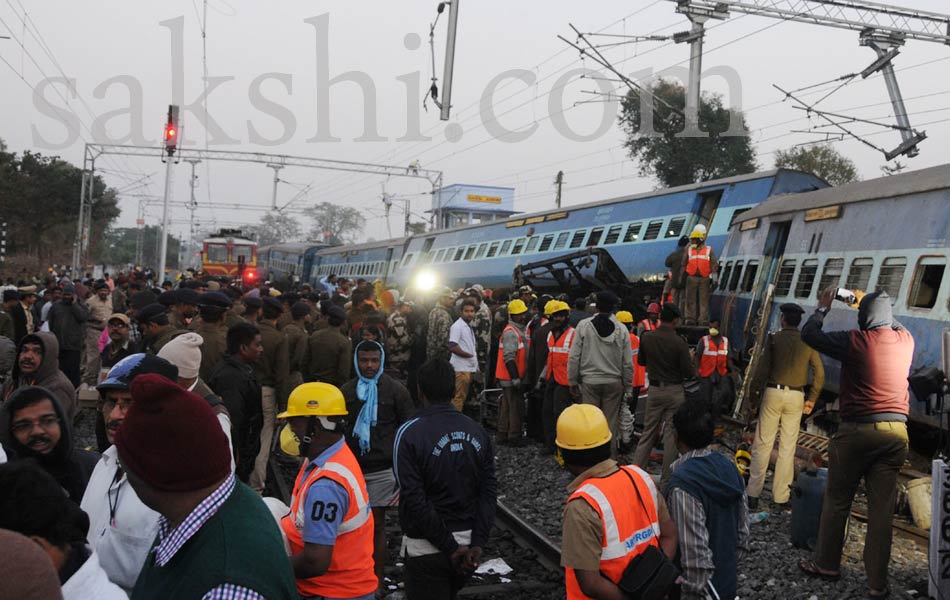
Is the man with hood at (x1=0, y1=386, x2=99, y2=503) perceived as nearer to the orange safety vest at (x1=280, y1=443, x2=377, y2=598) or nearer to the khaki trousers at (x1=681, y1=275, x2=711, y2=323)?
the orange safety vest at (x1=280, y1=443, x2=377, y2=598)

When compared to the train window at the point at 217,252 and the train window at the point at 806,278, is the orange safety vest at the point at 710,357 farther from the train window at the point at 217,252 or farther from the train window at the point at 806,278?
the train window at the point at 217,252


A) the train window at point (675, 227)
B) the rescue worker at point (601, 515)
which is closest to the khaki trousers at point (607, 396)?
the rescue worker at point (601, 515)

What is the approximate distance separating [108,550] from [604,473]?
1.99 metres

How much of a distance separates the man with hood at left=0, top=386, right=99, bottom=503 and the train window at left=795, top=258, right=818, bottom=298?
37.1 ft

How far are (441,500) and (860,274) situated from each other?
912 centimetres

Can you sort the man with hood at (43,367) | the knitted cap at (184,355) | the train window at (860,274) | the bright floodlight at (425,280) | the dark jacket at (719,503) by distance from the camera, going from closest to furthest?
1. the dark jacket at (719,503)
2. the knitted cap at (184,355)
3. the man with hood at (43,367)
4. the train window at (860,274)
5. the bright floodlight at (425,280)

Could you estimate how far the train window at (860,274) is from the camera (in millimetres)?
11203

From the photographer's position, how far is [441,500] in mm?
4348

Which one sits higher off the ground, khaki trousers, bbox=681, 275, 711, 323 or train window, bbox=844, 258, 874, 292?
train window, bbox=844, 258, 874, 292

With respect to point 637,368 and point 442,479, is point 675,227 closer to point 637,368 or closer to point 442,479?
point 637,368

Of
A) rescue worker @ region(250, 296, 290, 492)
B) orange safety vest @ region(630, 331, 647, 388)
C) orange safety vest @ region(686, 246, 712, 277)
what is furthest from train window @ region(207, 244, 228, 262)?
rescue worker @ region(250, 296, 290, 492)

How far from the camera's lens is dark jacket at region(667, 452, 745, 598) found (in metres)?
3.90

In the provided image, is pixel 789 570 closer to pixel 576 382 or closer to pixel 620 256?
pixel 576 382

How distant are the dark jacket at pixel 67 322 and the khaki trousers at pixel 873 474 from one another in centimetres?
1061
